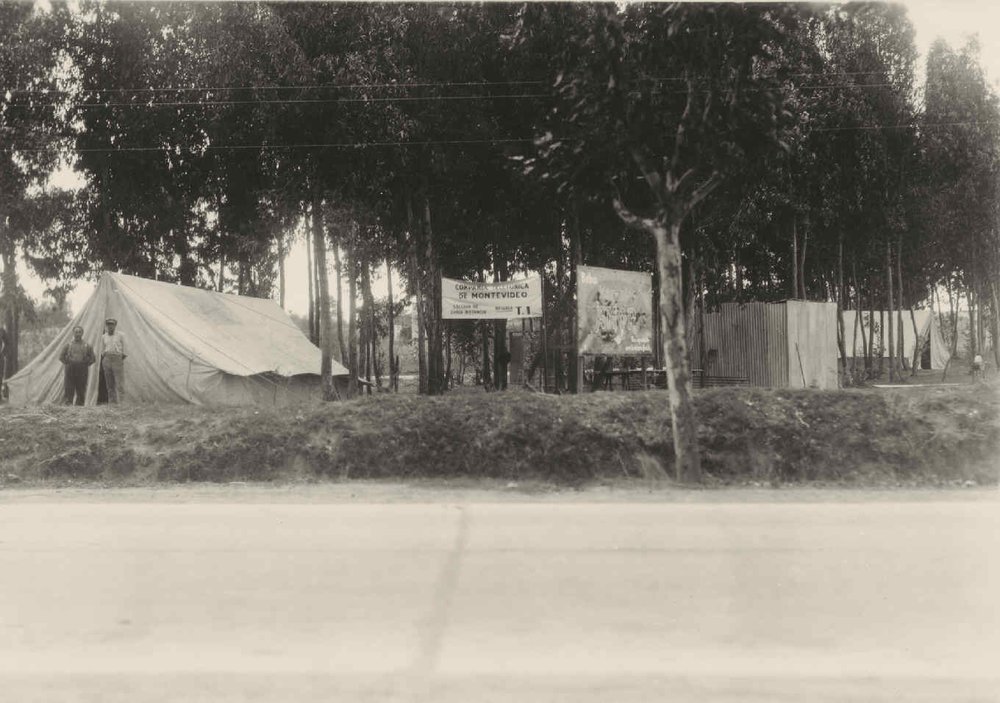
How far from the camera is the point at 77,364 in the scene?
14.9m

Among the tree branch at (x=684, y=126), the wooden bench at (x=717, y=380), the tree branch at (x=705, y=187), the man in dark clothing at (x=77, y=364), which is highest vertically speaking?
the tree branch at (x=684, y=126)

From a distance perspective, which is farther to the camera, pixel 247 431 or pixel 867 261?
pixel 867 261

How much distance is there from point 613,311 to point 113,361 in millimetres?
8883

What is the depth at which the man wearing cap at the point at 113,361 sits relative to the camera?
1478 centimetres

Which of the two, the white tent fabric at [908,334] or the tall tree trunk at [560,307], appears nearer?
the tall tree trunk at [560,307]

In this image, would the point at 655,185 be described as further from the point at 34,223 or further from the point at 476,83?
the point at 34,223

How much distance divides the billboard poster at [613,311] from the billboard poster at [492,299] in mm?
1403

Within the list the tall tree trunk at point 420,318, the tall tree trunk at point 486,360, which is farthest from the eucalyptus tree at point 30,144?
the tall tree trunk at point 486,360

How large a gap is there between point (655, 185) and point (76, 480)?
7491mm

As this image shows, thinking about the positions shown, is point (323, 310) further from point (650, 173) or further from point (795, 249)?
point (795, 249)

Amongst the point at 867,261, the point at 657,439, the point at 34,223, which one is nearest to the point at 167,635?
the point at 657,439

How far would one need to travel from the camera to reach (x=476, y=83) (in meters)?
18.3

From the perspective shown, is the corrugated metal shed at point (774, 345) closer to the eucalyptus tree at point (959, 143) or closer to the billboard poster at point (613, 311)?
the billboard poster at point (613, 311)

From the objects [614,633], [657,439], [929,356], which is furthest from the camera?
[929,356]
